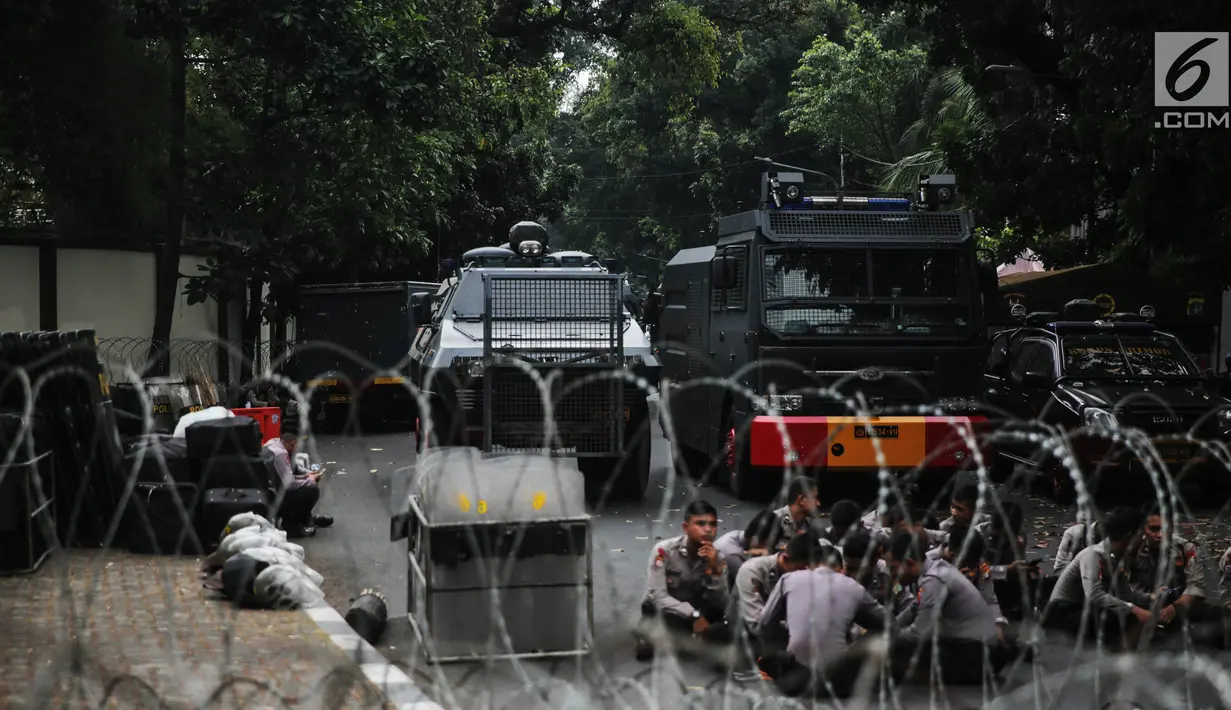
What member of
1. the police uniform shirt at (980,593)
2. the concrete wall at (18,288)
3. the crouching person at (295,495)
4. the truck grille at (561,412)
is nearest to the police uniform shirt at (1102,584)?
the police uniform shirt at (980,593)

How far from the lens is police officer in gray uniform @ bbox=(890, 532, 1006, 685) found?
26.3 ft

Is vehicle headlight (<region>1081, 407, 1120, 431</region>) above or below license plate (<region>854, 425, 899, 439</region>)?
above

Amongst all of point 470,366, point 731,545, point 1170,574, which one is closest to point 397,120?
point 470,366

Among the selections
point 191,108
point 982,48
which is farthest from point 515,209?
point 982,48

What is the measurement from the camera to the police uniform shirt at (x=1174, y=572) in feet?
29.8

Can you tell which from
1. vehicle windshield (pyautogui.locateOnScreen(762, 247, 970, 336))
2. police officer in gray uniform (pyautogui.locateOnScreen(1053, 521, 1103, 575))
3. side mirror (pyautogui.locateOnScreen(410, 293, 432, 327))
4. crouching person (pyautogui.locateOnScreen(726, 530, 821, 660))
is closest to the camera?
crouching person (pyautogui.locateOnScreen(726, 530, 821, 660))

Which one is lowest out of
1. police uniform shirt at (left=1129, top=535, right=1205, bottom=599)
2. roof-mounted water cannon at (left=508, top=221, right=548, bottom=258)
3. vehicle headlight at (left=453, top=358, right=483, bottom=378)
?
police uniform shirt at (left=1129, top=535, right=1205, bottom=599)

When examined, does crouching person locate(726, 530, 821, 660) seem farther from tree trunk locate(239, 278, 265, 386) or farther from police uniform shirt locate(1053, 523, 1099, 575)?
tree trunk locate(239, 278, 265, 386)

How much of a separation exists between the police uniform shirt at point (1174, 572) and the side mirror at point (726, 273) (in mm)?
6557

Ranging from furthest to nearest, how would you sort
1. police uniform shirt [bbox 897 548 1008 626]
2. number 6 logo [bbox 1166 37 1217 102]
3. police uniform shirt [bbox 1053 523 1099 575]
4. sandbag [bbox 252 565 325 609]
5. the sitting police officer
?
number 6 logo [bbox 1166 37 1217 102], police uniform shirt [bbox 1053 523 1099 575], sandbag [bbox 252 565 325 609], the sitting police officer, police uniform shirt [bbox 897 548 1008 626]

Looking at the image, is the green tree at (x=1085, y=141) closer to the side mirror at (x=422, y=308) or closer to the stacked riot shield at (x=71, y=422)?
the side mirror at (x=422, y=308)

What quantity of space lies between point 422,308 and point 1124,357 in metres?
7.71

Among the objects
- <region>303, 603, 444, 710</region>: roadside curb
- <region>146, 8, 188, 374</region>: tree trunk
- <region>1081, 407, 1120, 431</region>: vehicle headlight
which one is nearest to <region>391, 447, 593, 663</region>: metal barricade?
<region>303, 603, 444, 710</region>: roadside curb

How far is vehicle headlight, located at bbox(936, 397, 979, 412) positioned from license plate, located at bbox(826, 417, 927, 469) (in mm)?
272
